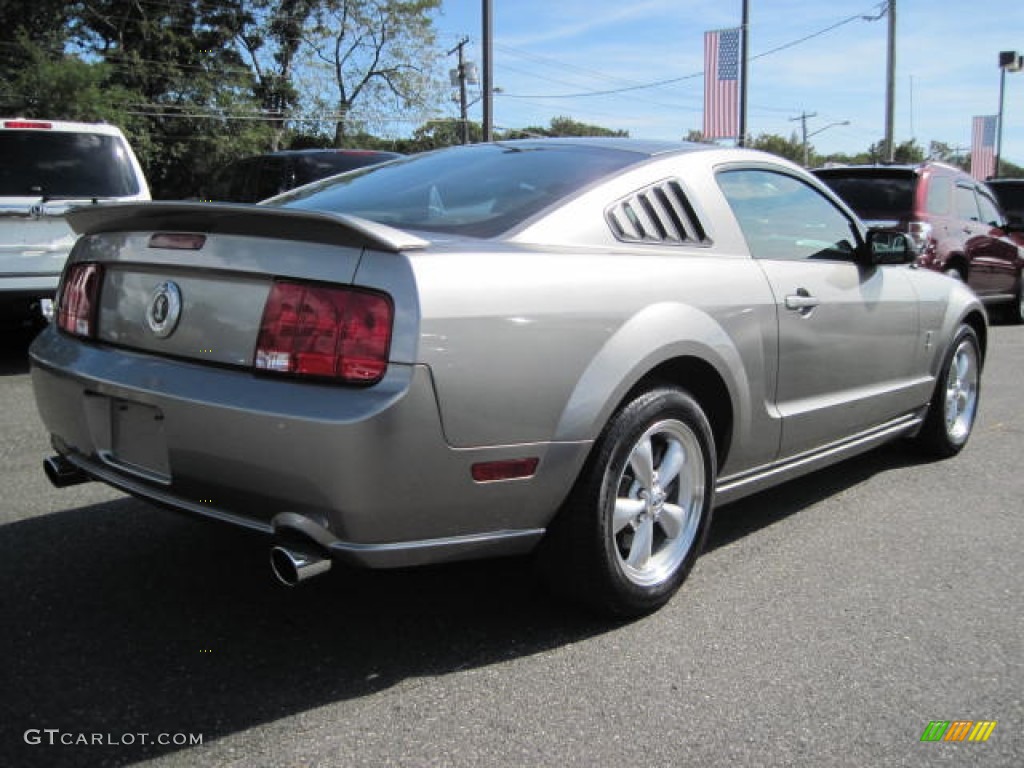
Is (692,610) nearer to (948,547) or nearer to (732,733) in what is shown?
(732,733)

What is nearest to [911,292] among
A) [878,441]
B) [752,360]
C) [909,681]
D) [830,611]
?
[878,441]

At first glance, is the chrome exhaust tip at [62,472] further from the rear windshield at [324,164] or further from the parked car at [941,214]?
the parked car at [941,214]

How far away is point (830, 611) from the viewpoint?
300 centimetres

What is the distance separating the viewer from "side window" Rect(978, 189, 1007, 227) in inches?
413

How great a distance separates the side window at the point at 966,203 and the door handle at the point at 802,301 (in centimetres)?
727

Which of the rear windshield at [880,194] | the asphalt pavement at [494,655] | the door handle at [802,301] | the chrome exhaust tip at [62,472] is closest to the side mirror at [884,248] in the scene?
the door handle at [802,301]

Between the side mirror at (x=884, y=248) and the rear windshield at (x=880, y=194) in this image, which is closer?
the side mirror at (x=884, y=248)

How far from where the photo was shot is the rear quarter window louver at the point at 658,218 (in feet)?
9.71

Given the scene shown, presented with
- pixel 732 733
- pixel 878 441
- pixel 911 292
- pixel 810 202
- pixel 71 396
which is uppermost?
pixel 810 202

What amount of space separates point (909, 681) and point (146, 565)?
2.51 metres

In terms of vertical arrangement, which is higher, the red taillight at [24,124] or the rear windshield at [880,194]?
the red taillight at [24,124]

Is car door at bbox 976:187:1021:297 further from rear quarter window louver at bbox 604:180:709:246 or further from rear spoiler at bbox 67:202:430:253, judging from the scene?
rear spoiler at bbox 67:202:430:253

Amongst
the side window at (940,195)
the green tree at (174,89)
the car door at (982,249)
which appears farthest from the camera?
the green tree at (174,89)

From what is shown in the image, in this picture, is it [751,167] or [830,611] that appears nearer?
[830,611]
